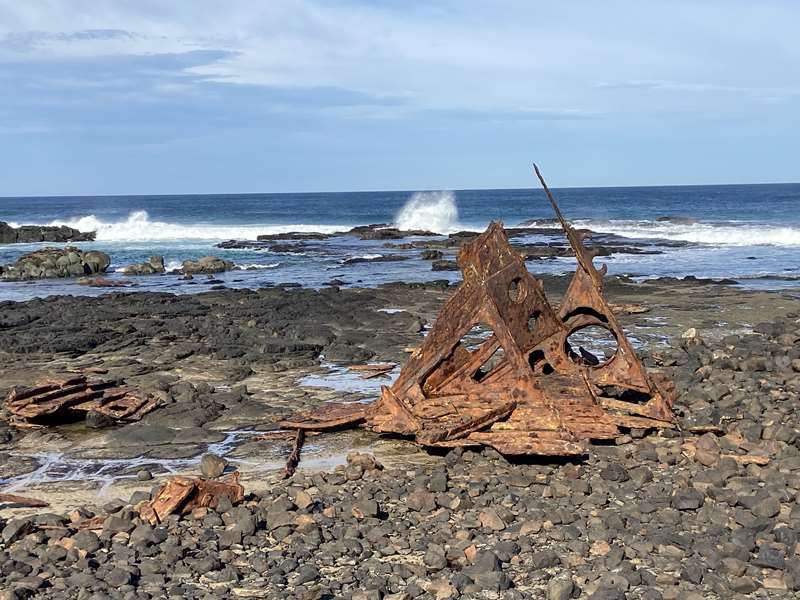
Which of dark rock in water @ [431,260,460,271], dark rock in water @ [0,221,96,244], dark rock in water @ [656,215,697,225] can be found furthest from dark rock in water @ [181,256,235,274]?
dark rock in water @ [656,215,697,225]

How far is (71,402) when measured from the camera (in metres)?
9.95

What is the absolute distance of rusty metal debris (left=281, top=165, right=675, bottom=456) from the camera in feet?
27.3

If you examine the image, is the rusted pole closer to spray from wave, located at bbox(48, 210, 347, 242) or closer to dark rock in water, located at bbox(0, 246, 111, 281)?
dark rock in water, located at bbox(0, 246, 111, 281)

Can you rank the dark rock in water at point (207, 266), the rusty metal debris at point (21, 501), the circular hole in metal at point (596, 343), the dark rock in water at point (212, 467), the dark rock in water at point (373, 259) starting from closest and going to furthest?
the rusty metal debris at point (21, 501)
the dark rock in water at point (212, 467)
the circular hole in metal at point (596, 343)
the dark rock in water at point (207, 266)
the dark rock in water at point (373, 259)

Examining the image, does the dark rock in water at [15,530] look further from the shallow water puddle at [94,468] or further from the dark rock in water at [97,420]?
the dark rock in water at [97,420]

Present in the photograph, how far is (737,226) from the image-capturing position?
2014 inches

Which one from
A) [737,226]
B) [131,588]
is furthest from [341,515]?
[737,226]

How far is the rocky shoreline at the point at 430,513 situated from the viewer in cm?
552

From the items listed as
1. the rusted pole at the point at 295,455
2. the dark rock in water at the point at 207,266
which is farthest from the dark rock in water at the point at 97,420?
the dark rock in water at the point at 207,266

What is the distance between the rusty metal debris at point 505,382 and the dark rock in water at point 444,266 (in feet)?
67.4

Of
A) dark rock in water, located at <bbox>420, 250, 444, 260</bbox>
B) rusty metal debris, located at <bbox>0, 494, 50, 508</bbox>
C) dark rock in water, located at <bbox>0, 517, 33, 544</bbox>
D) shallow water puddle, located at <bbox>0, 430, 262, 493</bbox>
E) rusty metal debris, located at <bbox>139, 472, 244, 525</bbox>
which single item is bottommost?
shallow water puddle, located at <bbox>0, 430, 262, 493</bbox>

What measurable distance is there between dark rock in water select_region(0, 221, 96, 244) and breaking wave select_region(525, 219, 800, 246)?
29.4 m

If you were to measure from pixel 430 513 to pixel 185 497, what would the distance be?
181cm

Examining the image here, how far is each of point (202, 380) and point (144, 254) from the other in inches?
1184
